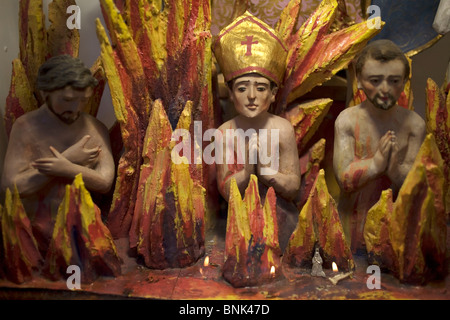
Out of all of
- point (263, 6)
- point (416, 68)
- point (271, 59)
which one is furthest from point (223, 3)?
point (416, 68)

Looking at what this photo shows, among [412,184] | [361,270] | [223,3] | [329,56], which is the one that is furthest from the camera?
[223,3]

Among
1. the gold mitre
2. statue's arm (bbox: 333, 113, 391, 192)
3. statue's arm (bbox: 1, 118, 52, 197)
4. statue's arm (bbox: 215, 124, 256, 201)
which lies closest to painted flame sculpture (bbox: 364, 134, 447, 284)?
statue's arm (bbox: 333, 113, 391, 192)

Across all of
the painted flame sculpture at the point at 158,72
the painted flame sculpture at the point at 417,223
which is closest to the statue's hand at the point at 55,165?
the painted flame sculpture at the point at 158,72

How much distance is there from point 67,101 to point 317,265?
0.77 m

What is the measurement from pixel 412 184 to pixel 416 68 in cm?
75

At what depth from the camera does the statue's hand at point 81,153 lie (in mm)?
1618

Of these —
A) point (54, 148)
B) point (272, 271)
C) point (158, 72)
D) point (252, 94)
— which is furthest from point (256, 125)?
point (54, 148)

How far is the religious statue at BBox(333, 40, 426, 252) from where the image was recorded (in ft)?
5.30

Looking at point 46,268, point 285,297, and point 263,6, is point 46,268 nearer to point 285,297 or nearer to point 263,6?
point 285,297

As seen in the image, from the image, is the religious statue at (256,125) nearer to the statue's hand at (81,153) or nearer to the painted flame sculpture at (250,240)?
the painted flame sculpture at (250,240)

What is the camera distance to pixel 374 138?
66.7 inches

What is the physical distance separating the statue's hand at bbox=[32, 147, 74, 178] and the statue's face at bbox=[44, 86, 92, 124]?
99mm

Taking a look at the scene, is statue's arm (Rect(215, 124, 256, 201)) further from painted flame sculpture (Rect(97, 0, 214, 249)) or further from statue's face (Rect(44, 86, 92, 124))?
statue's face (Rect(44, 86, 92, 124))
